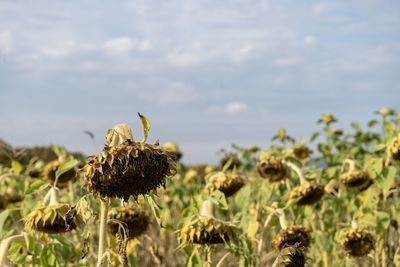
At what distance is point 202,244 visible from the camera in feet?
11.5

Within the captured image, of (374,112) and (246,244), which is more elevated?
(374,112)

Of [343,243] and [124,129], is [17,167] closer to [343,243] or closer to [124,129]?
[343,243]

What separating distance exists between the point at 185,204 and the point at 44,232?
532cm

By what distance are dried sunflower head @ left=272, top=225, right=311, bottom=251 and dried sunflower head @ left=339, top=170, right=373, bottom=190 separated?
5.01ft

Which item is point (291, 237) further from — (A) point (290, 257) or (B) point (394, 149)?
(A) point (290, 257)

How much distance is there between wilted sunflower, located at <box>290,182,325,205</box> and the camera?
15.5ft

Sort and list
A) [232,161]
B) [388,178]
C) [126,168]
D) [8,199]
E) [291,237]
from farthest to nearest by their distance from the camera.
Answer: [232,161], [8,199], [388,178], [291,237], [126,168]

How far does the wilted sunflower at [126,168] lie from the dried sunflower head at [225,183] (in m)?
2.20

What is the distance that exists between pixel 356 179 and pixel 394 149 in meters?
0.62

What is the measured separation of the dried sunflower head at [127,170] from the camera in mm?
2373

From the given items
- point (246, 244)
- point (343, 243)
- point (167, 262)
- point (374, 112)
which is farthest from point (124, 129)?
point (374, 112)

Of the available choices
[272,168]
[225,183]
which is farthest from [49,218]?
[272,168]

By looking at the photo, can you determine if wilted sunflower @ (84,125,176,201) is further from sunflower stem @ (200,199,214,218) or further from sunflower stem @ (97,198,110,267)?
sunflower stem @ (200,199,214,218)

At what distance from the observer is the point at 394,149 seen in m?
4.89
